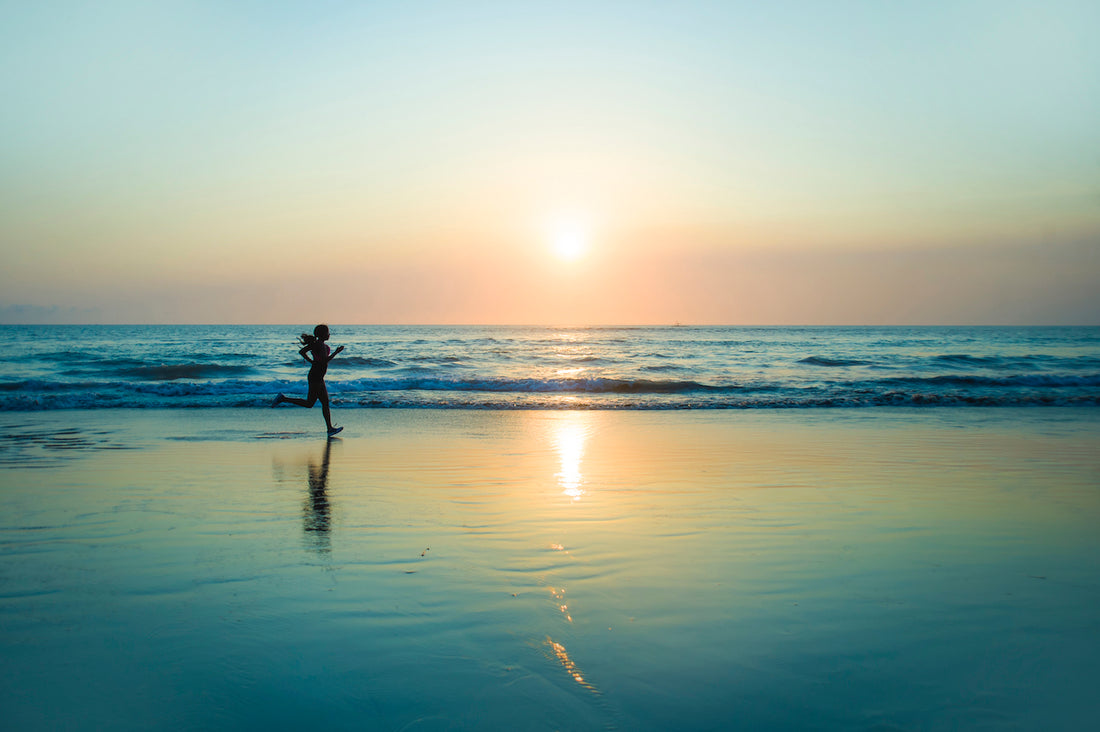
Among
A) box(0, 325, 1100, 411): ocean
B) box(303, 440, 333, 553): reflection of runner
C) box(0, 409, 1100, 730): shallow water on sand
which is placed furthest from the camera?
box(0, 325, 1100, 411): ocean

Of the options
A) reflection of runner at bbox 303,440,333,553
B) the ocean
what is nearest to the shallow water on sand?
reflection of runner at bbox 303,440,333,553

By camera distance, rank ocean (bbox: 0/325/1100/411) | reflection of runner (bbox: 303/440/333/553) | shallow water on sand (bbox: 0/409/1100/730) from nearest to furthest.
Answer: shallow water on sand (bbox: 0/409/1100/730) → reflection of runner (bbox: 303/440/333/553) → ocean (bbox: 0/325/1100/411)

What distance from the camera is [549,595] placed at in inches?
153

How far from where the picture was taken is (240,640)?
329 cm

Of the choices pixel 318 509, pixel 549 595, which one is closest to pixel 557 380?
pixel 318 509

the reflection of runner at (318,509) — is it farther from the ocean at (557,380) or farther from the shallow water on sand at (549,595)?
the ocean at (557,380)

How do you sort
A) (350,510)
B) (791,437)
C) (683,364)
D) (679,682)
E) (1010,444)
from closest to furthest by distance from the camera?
1. (679,682)
2. (350,510)
3. (1010,444)
4. (791,437)
5. (683,364)

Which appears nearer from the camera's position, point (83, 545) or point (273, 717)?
point (273, 717)

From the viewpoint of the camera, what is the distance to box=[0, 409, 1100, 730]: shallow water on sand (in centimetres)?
275

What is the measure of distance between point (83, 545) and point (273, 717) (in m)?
3.34

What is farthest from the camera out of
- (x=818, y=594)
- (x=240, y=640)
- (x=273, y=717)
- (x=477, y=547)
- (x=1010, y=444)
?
(x=1010, y=444)

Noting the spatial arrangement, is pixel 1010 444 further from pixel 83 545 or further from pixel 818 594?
pixel 83 545

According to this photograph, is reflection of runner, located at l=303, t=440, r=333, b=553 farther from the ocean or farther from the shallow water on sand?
the ocean

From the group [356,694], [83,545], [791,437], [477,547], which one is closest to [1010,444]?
[791,437]
